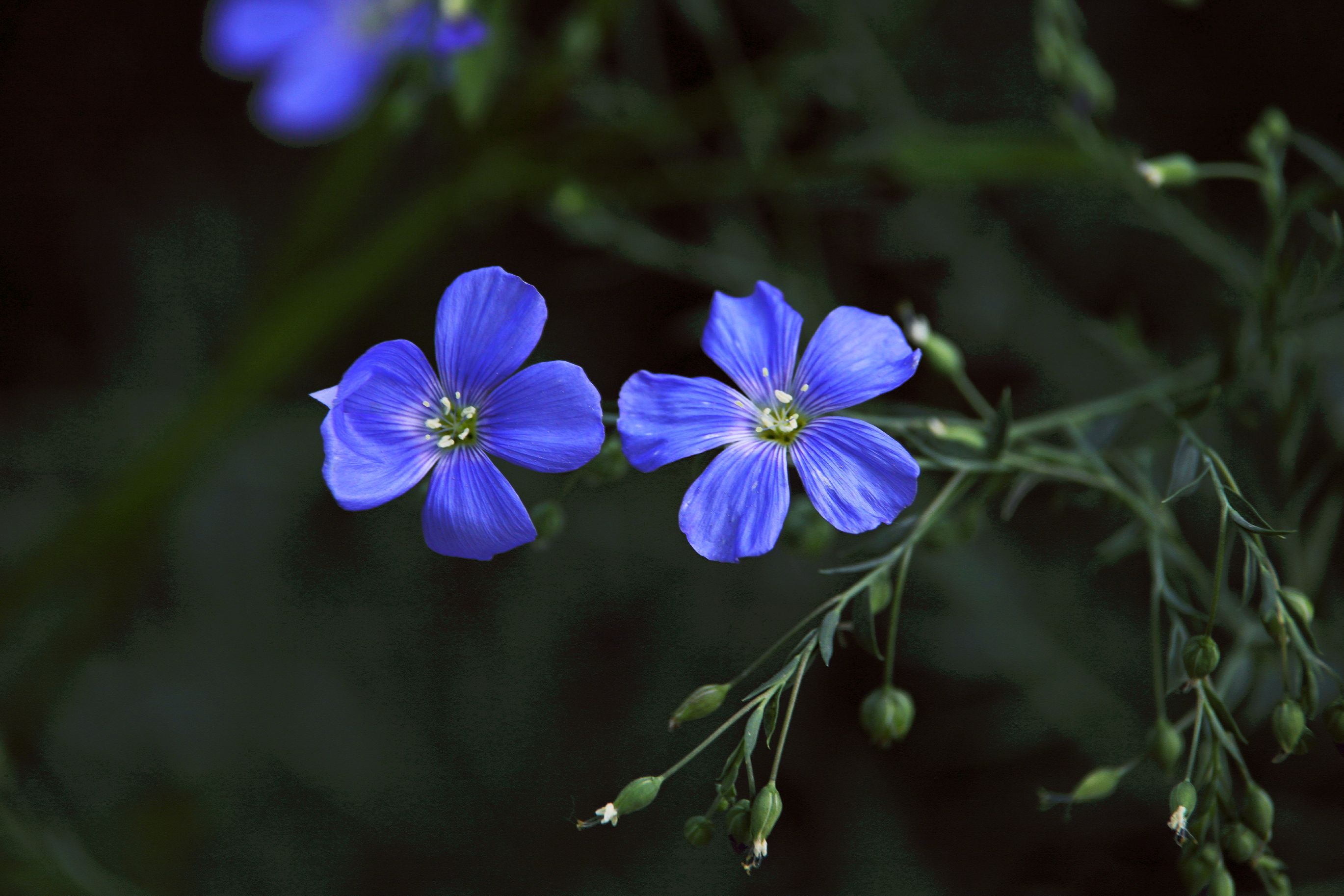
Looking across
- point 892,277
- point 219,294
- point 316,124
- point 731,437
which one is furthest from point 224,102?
point 731,437

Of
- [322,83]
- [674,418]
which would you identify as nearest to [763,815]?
[674,418]

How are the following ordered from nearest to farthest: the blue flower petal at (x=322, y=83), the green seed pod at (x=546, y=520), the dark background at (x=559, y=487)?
the green seed pod at (x=546, y=520), the blue flower petal at (x=322, y=83), the dark background at (x=559, y=487)

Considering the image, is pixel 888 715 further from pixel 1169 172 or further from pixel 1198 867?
pixel 1169 172

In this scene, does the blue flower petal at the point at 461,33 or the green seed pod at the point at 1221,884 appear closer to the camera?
the green seed pod at the point at 1221,884

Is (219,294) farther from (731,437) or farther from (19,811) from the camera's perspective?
(731,437)

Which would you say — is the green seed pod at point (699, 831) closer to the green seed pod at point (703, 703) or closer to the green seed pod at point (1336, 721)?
the green seed pod at point (703, 703)

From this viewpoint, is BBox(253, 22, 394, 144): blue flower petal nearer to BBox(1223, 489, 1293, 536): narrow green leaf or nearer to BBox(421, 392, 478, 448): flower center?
BBox(421, 392, 478, 448): flower center

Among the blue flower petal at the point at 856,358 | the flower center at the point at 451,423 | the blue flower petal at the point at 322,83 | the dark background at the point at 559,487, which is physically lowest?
the dark background at the point at 559,487

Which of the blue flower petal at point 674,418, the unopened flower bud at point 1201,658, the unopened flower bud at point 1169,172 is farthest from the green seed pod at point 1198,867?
the unopened flower bud at point 1169,172
